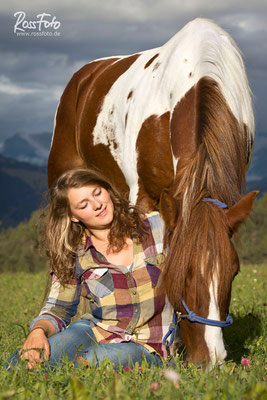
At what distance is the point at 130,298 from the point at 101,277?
0.25 metres

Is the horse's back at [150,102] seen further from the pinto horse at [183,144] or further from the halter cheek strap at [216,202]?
the halter cheek strap at [216,202]

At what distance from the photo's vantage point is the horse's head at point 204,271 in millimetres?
2719

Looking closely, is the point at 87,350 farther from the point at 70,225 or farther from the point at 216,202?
the point at 216,202

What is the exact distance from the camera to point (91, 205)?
3303 mm

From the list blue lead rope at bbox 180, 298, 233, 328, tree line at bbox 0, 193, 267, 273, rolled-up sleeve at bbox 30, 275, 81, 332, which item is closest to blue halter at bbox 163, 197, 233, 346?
blue lead rope at bbox 180, 298, 233, 328

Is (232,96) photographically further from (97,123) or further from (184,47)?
(97,123)

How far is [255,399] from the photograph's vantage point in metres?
1.98

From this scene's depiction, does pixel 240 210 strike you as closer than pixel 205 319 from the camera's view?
No

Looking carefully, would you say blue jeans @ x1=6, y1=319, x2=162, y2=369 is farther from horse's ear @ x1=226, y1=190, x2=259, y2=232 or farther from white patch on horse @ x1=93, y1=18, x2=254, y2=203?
white patch on horse @ x1=93, y1=18, x2=254, y2=203

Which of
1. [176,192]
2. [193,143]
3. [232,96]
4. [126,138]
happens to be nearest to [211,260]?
[176,192]

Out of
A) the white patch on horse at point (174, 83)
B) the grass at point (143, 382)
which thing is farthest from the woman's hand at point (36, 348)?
the white patch on horse at point (174, 83)

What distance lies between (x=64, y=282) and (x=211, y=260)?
1199 mm

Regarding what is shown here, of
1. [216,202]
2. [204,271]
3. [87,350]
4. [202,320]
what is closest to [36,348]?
[87,350]

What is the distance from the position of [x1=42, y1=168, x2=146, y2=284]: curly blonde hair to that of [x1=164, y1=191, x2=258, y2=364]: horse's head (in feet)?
1.75
